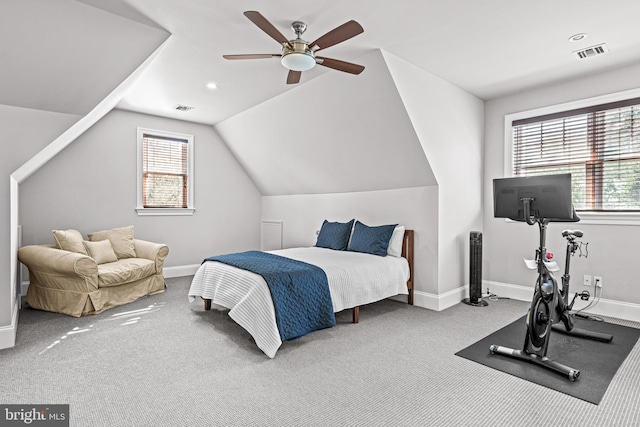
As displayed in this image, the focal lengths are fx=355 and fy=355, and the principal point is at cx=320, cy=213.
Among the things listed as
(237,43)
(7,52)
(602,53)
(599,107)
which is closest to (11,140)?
(7,52)

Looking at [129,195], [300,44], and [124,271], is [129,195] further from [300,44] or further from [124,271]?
[300,44]

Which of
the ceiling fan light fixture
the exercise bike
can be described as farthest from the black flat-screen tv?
the ceiling fan light fixture

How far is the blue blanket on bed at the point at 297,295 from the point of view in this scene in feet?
9.51

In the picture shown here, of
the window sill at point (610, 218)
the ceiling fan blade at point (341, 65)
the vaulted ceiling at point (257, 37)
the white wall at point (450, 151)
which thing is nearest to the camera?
the vaulted ceiling at point (257, 37)

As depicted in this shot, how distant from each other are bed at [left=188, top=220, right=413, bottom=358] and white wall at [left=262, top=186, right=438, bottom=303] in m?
0.16

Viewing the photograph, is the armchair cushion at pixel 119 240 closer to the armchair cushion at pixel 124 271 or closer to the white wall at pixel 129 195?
the armchair cushion at pixel 124 271

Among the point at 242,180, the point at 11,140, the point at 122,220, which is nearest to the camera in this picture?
the point at 11,140

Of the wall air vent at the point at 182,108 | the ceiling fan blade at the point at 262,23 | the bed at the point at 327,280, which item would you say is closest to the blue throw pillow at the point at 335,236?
the bed at the point at 327,280

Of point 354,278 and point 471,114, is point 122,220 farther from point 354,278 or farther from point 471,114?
point 471,114

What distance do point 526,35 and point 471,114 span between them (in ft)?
5.20

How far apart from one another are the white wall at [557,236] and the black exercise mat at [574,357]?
592mm

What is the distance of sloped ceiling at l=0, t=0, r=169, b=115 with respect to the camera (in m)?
2.34

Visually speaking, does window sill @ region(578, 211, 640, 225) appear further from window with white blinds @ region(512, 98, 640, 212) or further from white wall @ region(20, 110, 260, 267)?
white wall @ region(20, 110, 260, 267)

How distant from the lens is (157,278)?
4.59 meters
